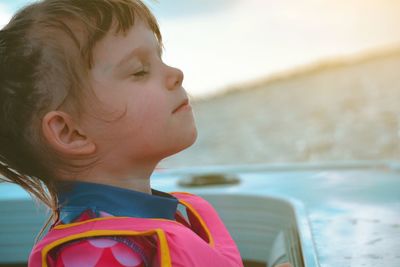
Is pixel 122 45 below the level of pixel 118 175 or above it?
above

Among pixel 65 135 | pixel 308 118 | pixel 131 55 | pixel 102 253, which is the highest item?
pixel 131 55

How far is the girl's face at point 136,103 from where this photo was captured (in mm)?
802

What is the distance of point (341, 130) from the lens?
3973mm

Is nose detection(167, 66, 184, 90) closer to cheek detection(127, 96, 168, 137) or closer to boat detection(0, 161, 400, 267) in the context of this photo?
cheek detection(127, 96, 168, 137)

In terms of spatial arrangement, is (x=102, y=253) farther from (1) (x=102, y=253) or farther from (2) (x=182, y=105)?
(2) (x=182, y=105)

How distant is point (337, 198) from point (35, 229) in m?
0.73

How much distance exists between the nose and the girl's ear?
134mm

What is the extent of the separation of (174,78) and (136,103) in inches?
2.6

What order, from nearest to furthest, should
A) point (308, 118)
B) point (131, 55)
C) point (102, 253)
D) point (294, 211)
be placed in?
point (102, 253)
point (131, 55)
point (294, 211)
point (308, 118)

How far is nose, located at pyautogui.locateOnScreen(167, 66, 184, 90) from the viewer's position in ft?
2.75

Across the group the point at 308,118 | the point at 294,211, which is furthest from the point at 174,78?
the point at 308,118

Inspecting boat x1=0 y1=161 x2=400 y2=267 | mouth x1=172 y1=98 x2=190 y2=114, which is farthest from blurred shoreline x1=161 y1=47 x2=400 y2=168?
mouth x1=172 y1=98 x2=190 y2=114

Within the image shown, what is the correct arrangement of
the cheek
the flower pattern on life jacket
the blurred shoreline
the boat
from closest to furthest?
the flower pattern on life jacket, the cheek, the boat, the blurred shoreline

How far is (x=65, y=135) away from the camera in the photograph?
809 mm
